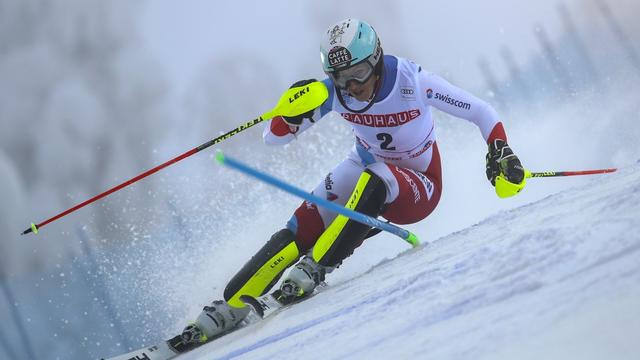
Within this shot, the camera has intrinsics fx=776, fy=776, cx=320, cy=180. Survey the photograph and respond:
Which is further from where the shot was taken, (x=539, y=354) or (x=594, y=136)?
(x=594, y=136)

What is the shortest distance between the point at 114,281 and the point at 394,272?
9.29 m

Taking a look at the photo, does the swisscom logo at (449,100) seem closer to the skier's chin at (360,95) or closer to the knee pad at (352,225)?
the skier's chin at (360,95)

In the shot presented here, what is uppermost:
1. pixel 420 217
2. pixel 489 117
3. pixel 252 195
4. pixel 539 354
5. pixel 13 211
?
pixel 13 211

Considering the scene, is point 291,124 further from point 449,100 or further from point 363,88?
point 449,100

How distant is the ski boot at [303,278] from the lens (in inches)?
136

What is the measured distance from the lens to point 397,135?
3600 millimetres

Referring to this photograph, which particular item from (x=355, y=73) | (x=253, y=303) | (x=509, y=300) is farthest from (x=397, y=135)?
(x=509, y=300)

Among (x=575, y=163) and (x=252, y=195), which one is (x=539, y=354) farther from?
(x=575, y=163)

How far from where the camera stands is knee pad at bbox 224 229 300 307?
11.2 feet

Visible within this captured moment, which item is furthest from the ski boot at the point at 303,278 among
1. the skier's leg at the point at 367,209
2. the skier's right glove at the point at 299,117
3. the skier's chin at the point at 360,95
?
the skier's chin at the point at 360,95

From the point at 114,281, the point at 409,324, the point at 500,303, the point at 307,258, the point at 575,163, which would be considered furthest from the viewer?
the point at 114,281

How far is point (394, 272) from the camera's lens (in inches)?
119

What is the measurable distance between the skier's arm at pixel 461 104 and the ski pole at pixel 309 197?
60cm

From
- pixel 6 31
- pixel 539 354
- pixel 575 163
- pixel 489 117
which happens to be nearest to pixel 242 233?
pixel 6 31
